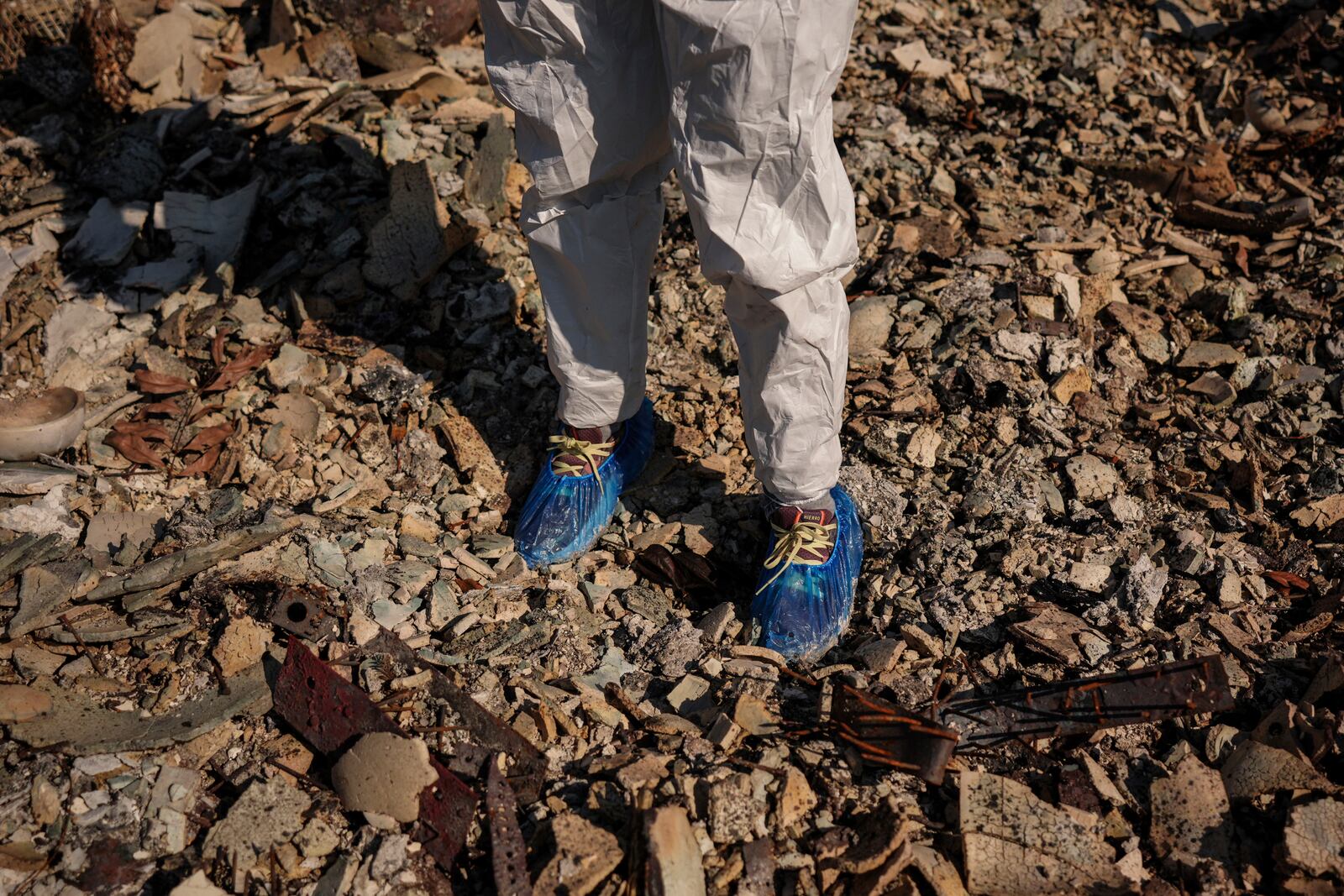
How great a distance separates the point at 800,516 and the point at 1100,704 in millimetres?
828

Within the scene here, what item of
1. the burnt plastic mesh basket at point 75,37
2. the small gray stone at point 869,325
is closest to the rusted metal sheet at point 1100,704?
the small gray stone at point 869,325

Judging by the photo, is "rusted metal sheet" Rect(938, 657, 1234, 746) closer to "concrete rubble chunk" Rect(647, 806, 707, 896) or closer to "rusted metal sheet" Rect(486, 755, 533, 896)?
"concrete rubble chunk" Rect(647, 806, 707, 896)

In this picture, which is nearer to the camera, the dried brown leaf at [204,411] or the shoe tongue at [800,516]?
the shoe tongue at [800,516]

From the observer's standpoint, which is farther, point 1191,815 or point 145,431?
point 145,431

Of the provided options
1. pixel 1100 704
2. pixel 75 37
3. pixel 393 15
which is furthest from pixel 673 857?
pixel 75 37

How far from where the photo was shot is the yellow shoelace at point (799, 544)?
2480 mm

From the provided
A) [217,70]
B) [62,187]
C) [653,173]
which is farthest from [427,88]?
[653,173]

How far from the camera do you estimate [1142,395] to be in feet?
10.5

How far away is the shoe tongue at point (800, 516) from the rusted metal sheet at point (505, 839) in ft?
3.14

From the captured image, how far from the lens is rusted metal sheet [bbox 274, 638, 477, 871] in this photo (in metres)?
2.01

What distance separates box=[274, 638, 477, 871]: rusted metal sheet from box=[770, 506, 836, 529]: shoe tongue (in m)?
1.04

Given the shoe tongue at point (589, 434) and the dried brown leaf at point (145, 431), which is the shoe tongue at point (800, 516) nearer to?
the shoe tongue at point (589, 434)

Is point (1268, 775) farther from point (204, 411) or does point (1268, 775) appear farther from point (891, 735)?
point (204, 411)

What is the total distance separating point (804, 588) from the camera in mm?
2477
